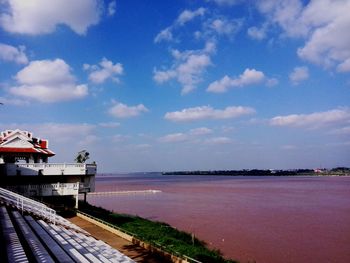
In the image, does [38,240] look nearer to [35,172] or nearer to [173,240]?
[173,240]

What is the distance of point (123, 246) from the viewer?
21031 millimetres

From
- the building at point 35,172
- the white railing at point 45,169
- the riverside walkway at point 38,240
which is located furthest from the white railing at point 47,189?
the riverside walkway at point 38,240

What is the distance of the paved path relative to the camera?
18.7 metres

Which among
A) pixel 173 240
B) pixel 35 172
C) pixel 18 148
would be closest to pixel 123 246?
pixel 173 240

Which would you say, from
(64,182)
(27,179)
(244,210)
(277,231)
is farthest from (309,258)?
(244,210)

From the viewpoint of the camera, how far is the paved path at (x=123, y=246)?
18734 mm

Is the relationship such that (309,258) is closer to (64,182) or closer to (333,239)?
(333,239)

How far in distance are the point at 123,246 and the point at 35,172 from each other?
51.1 feet

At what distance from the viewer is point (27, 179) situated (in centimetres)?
3444

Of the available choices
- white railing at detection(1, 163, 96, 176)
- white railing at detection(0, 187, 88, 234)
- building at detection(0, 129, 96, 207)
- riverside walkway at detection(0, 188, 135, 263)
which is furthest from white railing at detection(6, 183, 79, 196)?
white railing at detection(0, 187, 88, 234)

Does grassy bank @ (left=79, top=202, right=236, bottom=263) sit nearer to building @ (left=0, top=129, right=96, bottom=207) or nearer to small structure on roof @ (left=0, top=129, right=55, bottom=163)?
building @ (left=0, top=129, right=96, bottom=207)

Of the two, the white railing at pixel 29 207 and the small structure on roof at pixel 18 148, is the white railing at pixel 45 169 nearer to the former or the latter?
the small structure on roof at pixel 18 148

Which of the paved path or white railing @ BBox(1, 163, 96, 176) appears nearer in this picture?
the paved path

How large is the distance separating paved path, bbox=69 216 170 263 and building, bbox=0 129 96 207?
22.8 feet
